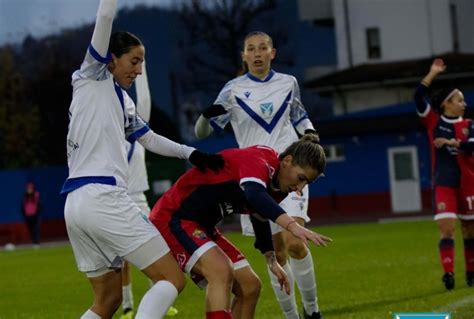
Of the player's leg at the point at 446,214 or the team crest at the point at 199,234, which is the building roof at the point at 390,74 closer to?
the player's leg at the point at 446,214

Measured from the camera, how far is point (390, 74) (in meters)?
51.1

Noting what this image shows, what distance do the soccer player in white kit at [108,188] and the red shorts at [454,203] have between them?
227 inches

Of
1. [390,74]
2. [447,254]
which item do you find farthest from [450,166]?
[390,74]

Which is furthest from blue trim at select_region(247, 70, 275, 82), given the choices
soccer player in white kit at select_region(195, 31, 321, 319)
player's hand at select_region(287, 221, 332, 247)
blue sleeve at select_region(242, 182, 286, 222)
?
player's hand at select_region(287, 221, 332, 247)

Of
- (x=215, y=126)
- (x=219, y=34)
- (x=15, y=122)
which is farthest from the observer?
(x=219, y=34)

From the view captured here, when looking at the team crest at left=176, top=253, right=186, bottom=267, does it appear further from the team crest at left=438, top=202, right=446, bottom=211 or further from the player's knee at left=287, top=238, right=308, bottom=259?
the team crest at left=438, top=202, right=446, bottom=211

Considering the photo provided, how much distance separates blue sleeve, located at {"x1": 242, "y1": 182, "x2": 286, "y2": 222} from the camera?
23.1 ft

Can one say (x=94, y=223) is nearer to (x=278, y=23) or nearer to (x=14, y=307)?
(x=14, y=307)

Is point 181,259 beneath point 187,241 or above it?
beneath

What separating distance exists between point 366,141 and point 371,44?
10.1 metres

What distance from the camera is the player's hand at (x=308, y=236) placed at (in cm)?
651

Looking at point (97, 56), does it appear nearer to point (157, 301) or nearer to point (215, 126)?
point (157, 301)

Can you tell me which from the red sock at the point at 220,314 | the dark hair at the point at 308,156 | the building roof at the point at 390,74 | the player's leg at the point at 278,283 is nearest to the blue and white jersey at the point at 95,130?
the red sock at the point at 220,314

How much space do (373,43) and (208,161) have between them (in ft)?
156
